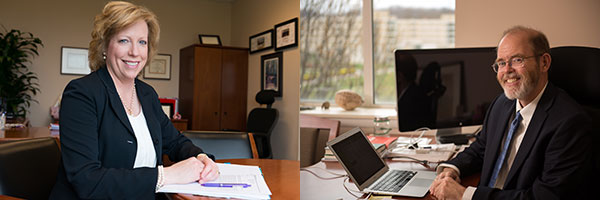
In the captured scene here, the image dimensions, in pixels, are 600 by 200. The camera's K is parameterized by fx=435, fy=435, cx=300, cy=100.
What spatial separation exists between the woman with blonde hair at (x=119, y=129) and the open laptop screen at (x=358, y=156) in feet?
1.48

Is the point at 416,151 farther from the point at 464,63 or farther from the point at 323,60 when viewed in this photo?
the point at 323,60

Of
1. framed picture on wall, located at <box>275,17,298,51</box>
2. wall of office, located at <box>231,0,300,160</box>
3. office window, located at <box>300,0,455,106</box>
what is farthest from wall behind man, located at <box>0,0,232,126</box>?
office window, located at <box>300,0,455,106</box>

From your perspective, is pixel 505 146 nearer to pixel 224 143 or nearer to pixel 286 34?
pixel 224 143

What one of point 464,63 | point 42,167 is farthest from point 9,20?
point 464,63

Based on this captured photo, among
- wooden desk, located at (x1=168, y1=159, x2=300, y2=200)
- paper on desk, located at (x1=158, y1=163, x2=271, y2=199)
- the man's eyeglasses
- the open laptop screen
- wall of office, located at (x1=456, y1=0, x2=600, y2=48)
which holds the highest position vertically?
wall of office, located at (x1=456, y1=0, x2=600, y2=48)

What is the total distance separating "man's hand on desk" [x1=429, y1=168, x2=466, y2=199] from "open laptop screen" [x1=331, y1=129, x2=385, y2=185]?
0.39 feet

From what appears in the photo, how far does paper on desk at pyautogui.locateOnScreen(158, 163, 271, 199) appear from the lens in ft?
3.23

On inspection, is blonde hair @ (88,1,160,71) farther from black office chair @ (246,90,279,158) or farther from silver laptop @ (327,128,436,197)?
black office chair @ (246,90,279,158)

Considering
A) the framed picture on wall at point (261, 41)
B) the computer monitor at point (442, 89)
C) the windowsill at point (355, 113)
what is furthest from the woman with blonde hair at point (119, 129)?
the framed picture on wall at point (261, 41)

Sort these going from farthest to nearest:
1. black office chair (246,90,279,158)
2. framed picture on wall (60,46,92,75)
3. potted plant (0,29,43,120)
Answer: framed picture on wall (60,46,92,75), potted plant (0,29,43,120), black office chair (246,90,279,158)

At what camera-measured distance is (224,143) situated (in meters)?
1.91

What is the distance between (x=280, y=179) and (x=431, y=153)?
0.50 m

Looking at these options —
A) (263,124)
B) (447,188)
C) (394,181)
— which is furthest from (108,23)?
(263,124)

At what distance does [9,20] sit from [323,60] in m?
4.82
